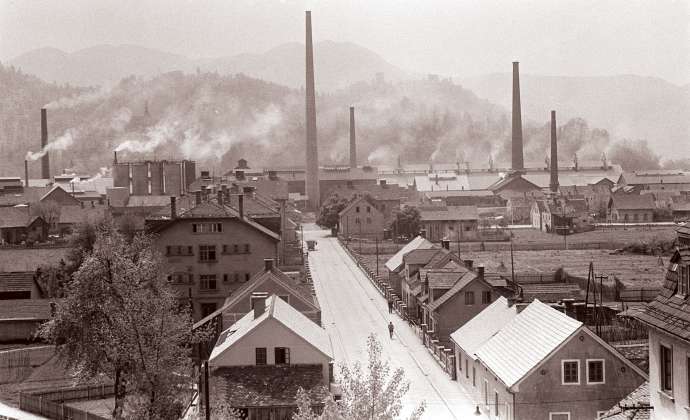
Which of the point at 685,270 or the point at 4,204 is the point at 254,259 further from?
the point at 4,204

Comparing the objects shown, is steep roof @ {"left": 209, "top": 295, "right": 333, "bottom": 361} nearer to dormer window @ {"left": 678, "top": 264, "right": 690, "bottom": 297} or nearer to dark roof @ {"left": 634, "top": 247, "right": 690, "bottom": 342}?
dark roof @ {"left": 634, "top": 247, "right": 690, "bottom": 342}

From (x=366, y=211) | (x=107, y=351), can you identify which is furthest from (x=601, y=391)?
(x=366, y=211)

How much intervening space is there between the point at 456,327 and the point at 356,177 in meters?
106

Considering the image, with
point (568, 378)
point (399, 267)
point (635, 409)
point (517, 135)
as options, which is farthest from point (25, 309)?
point (517, 135)

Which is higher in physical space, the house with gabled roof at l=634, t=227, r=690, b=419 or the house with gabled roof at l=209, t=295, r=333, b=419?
the house with gabled roof at l=634, t=227, r=690, b=419

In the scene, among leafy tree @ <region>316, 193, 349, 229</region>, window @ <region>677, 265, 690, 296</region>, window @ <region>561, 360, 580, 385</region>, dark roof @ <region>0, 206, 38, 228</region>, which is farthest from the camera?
leafy tree @ <region>316, 193, 349, 229</region>

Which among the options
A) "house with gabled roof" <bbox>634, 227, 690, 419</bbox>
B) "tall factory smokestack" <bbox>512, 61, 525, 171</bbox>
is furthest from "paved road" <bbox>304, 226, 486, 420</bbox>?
"tall factory smokestack" <bbox>512, 61, 525, 171</bbox>

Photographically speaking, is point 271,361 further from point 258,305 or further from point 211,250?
point 211,250

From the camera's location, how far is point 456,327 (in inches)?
1570

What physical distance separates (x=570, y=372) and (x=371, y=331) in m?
19.8

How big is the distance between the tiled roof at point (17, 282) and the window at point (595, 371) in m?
33.9

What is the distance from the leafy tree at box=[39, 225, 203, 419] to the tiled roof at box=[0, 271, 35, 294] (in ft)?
70.1

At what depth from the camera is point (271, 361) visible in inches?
1073

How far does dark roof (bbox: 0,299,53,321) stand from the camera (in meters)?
44.5
